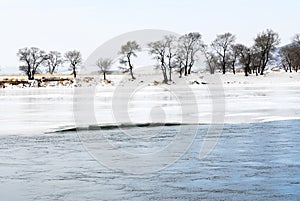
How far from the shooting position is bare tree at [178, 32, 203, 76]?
3406 inches

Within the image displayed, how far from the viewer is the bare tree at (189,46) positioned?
86.5 metres

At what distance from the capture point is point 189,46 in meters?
87.6

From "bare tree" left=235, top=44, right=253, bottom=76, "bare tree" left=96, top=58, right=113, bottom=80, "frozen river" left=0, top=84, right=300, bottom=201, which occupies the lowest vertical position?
"frozen river" left=0, top=84, right=300, bottom=201

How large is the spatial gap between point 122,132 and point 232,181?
6526mm

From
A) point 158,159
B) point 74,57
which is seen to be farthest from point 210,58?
point 158,159

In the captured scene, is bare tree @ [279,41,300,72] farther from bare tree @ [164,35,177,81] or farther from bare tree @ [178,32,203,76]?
bare tree @ [164,35,177,81]

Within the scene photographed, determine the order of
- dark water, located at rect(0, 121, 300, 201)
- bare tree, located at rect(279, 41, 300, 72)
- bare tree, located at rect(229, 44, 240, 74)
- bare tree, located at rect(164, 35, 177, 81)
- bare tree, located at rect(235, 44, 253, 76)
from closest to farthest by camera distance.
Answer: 1. dark water, located at rect(0, 121, 300, 201)
2. bare tree, located at rect(164, 35, 177, 81)
3. bare tree, located at rect(235, 44, 253, 76)
4. bare tree, located at rect(229, 44, 240, 74)
5. bare tree, located at rect(279, 41, 300, 72)

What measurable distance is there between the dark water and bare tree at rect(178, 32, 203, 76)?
249 feet

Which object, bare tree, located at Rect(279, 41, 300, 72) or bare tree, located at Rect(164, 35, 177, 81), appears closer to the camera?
bare tree, located at Rect(164, 35, 177, 81)

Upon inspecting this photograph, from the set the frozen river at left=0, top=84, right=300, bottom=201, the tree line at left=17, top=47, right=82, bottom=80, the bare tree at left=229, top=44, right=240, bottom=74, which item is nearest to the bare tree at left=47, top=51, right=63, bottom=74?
the tree line at left=17, top=47, right=82, bottom=80

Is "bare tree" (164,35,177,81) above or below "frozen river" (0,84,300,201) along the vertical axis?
above

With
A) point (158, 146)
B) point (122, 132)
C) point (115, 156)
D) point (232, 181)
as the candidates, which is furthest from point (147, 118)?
point (232, 181)

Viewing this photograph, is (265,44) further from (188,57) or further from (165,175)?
(165,175)

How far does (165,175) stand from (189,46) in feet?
266
